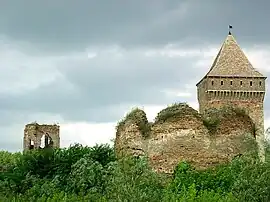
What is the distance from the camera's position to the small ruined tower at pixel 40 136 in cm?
6271

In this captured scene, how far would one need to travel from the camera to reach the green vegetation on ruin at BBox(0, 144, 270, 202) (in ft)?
79.7

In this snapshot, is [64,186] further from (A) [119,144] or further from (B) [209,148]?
(B) [209,148]

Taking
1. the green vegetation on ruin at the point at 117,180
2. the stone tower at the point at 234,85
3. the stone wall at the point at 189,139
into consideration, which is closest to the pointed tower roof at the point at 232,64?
the stone tower at the point at 234,85

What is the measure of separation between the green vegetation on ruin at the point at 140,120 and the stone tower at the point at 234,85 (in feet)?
53.9

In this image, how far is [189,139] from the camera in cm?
3569

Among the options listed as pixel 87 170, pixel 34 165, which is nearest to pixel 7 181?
pixel 34 165

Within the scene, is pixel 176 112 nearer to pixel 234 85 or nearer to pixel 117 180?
pixel 117 180

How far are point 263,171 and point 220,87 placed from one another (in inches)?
1087

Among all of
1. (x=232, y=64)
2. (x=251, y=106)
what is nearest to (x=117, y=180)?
(x=251, y=106)

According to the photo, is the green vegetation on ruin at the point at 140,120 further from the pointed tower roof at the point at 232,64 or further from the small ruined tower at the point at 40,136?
the small ruined tower at the point at 40,136

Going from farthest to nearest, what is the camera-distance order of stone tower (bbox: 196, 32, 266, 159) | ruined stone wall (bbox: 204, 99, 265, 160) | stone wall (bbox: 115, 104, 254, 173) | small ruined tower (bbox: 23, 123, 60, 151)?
small ruined tower (bbox: 23, 123, 60, 151), stone tower (bbox: 196, 32, 266, 159), ruined stone wall (bbox: 204, 99, 265, 160), stone wall (bbox: 115, 104, 254, 173)

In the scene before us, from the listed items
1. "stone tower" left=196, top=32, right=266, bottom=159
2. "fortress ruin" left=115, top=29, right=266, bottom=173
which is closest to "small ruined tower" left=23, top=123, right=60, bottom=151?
"stone tower" left=196, top=32, right=266, bottom=159

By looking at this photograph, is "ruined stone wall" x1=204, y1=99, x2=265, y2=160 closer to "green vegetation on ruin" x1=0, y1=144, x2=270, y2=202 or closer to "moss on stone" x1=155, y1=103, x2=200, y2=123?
"green vegetation on ruin" x1=0, y1=144, x2=270, y2=202

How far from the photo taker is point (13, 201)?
30219 millimetres
